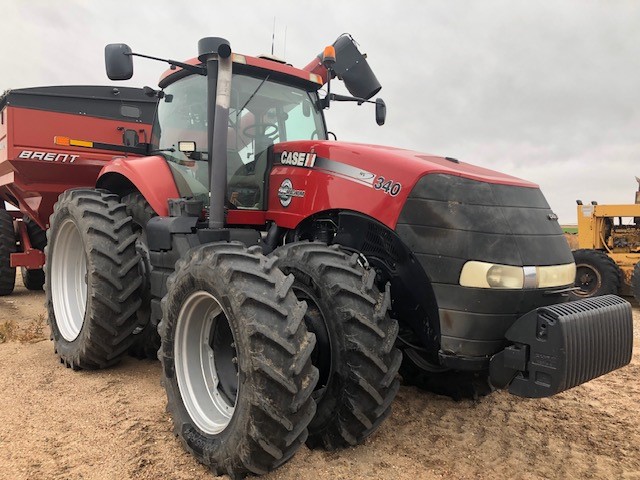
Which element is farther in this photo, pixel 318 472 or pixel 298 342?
pixel 318 472

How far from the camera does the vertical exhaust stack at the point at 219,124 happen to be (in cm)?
337

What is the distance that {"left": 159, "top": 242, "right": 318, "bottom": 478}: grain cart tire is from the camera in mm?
2334

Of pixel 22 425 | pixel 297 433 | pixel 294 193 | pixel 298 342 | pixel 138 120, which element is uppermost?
pixel 138 120

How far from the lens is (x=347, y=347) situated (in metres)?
2.70

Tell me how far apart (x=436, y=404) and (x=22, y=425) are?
9.28 ft

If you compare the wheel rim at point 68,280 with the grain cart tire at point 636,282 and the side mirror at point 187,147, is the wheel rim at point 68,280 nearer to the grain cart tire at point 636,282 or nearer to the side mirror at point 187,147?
the side mirror at point 187,147

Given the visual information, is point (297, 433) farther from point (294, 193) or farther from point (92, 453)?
point (294, 193)

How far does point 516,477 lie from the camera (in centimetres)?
275

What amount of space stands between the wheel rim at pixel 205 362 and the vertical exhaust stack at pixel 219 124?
69 centimetres

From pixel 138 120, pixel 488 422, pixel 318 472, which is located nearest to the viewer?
pixel 318 472

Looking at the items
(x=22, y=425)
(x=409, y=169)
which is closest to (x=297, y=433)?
(x=409, y=169)

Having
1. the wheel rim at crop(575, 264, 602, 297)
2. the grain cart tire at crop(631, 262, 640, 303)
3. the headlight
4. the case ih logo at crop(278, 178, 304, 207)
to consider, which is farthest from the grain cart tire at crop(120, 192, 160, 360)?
the grain cart tire at crop(631, 262, 640, 303)

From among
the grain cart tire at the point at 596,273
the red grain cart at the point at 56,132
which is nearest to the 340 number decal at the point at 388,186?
the red grain cart at the point at 56,132

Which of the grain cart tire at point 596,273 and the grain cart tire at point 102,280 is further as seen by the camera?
the grain cart tire at point 596,273
